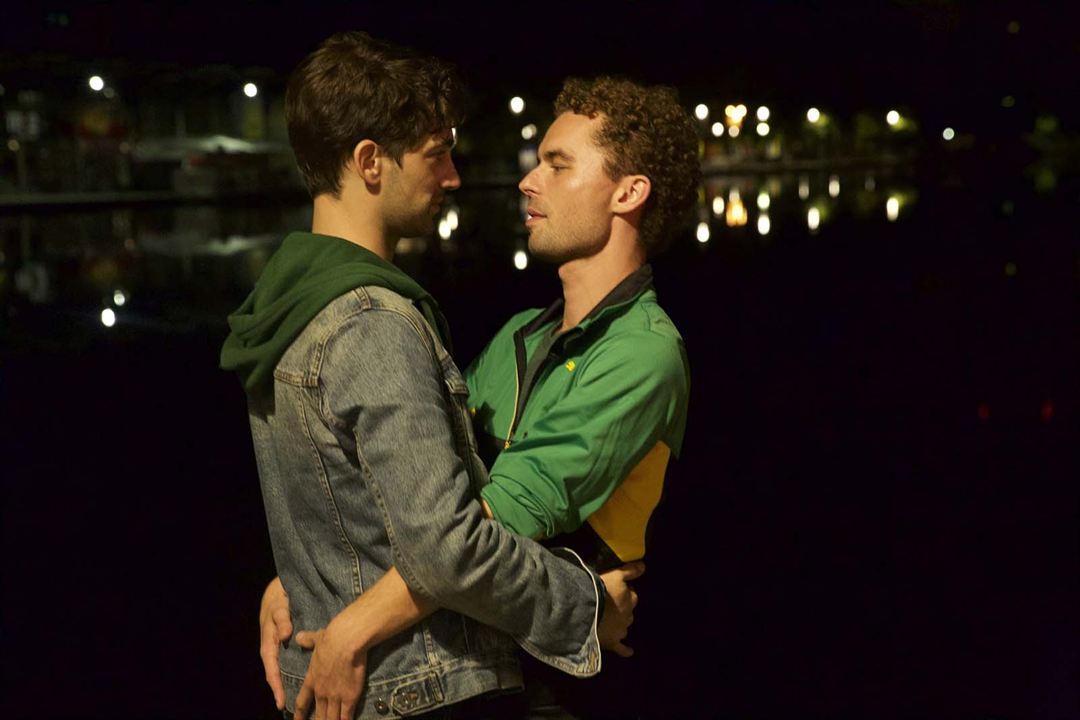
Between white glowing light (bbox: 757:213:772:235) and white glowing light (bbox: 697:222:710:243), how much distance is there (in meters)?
1.15

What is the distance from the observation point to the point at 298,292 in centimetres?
196

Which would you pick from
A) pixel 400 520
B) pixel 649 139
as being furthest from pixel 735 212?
pixel 400 520

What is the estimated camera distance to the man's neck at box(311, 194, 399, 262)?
2078mm

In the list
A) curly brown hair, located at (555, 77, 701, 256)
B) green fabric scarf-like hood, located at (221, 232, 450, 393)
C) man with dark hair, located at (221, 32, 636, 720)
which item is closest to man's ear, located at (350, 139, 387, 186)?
man with dark hair, located at (221, 32, 636, 720)

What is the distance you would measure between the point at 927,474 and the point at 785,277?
35.0 ft

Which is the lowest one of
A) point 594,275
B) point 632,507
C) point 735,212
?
point 632,507

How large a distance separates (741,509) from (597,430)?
5378 millimetres

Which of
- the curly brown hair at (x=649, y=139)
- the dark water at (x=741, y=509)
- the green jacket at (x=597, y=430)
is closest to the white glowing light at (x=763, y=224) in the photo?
the dark water at (x=741, y=509)

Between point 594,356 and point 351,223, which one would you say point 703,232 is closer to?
point 594,356

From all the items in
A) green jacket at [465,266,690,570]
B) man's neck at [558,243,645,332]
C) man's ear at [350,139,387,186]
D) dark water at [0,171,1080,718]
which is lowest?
dark water at [0,171,1080,718]

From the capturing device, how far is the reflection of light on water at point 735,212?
31641mm

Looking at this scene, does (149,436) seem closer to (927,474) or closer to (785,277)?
(927,474)

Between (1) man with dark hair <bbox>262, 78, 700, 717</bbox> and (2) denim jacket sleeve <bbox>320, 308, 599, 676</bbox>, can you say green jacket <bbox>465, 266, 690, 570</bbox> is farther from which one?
(2) denim jacket sleeve <bbox>320, 308, 599, 676</bbox>

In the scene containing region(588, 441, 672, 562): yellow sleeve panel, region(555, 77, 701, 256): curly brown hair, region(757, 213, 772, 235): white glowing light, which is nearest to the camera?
region(588, 441, 672, 562): yellow sleeve panel
